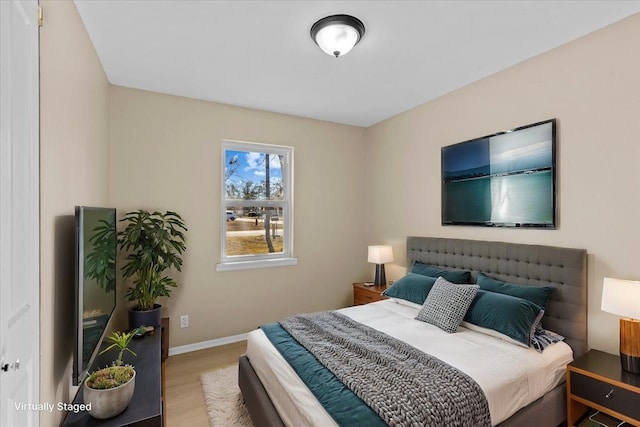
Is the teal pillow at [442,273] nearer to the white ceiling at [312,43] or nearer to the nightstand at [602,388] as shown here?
the nightstand at [602,388]

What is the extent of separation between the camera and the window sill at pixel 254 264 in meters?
3.53

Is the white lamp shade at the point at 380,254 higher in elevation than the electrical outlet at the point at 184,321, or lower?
higher

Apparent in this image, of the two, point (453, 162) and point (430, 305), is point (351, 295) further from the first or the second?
point (453, 162)

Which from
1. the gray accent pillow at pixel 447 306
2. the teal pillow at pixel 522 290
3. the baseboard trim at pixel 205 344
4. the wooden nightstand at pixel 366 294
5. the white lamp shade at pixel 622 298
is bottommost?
the baseboard trim at pixel 205 344

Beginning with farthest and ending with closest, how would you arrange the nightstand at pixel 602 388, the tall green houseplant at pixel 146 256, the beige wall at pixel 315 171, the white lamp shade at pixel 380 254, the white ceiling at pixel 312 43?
1. the white lamp shade at pixel 380 254
2. the tall green houseplant at pixel 146 256
3. the white ceiling at pixel 312 43
4. the nightstand at pixel 602 388
5. the beige wall at pixel 315 171

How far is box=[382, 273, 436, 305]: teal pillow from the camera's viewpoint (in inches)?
112

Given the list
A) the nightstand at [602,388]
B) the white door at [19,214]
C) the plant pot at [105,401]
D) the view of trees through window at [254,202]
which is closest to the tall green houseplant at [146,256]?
the view of trees through window at [254,202]

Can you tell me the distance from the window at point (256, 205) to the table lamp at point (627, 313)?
2966 millimetres

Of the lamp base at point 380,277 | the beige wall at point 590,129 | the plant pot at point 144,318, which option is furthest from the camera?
the lamp base at point 380,277

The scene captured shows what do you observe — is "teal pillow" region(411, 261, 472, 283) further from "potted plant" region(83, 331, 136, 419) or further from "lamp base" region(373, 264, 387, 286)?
"potted plant" region(83, 331, 136, 419)

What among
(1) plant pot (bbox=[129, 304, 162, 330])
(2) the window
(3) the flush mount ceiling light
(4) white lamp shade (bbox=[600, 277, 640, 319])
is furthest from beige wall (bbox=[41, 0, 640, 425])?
(3) the flush mount ceiling light

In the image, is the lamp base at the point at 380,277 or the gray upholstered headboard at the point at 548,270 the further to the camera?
the lamp base at the point at 380,277

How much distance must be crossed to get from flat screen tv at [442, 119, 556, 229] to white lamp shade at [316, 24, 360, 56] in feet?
5.29

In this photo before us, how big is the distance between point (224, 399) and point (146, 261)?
1349 mm
